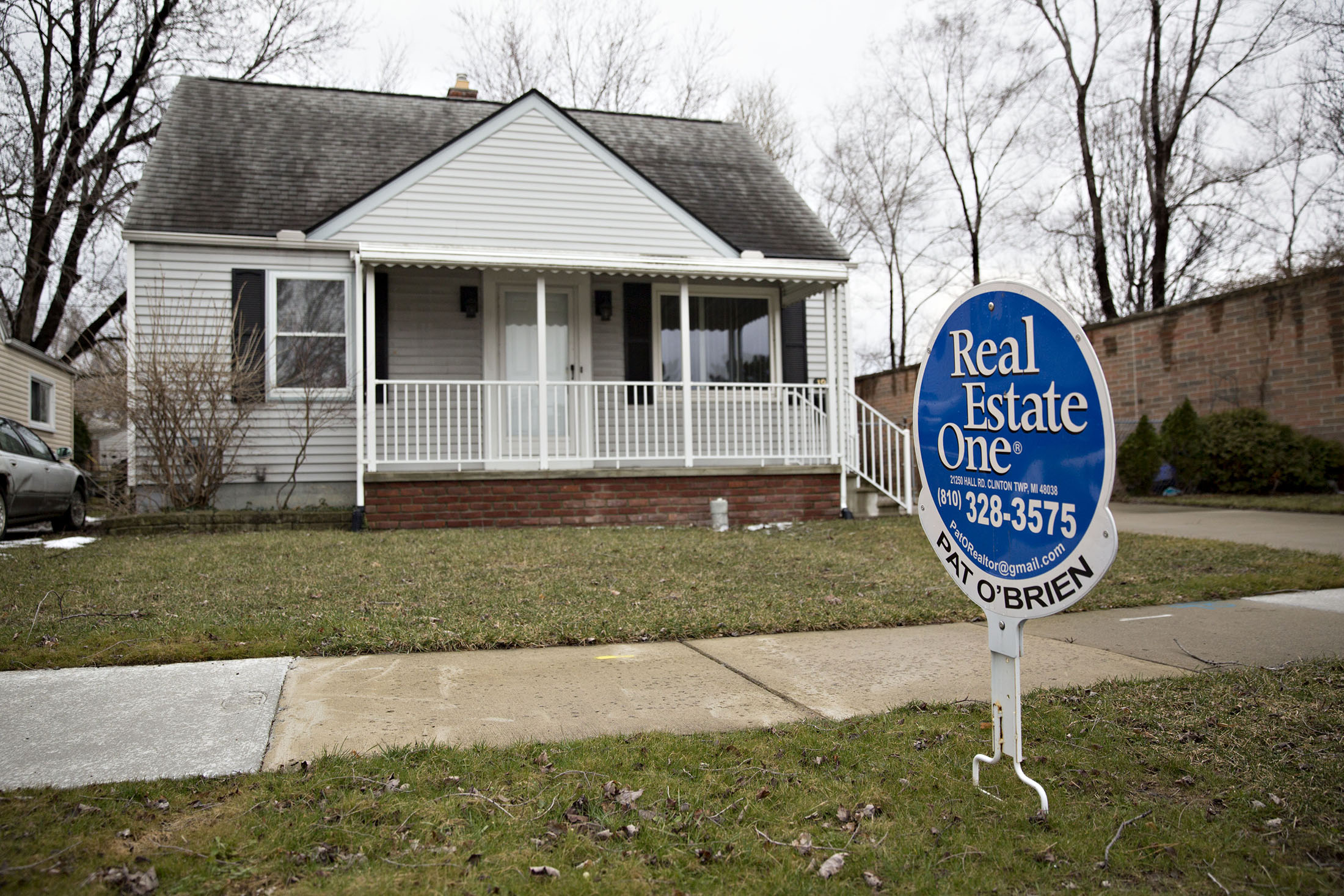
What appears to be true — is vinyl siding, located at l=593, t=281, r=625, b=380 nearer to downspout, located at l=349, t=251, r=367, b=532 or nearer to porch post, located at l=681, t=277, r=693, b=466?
porch post, located at l=681, t=277, r=693, b=466

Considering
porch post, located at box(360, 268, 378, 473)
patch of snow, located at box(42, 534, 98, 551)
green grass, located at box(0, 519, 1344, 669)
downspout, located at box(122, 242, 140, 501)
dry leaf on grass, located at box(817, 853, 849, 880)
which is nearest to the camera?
dry leaf on grass, located at box(817, 853, 849, 880)

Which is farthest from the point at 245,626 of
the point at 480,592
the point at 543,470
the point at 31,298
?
the point at 31,298

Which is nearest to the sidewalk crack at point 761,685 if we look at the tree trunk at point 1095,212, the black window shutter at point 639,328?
the black window shutter at point 639,328

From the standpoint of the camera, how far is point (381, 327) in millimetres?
11398

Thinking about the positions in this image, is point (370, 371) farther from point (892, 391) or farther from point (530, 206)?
point (892, 391)

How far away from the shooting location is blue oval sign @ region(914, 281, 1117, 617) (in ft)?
7.72

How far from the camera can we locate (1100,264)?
76.9 feet

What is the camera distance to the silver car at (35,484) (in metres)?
9.45

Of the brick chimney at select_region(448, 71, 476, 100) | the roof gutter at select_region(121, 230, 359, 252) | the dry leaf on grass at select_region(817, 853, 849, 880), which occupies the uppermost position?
the brick chimney at select_region(448, 71, 476, 100)

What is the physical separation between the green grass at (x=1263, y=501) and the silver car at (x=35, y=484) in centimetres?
1390

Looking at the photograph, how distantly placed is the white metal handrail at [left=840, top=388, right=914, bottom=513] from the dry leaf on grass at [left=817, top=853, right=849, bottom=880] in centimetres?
862

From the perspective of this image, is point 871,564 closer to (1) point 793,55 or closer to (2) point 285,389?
(2) point 285,389

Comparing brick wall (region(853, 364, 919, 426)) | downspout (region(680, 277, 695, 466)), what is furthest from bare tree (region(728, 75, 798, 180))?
downspout (region(680, 277, 695, 466))

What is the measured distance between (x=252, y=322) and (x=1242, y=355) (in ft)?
42.5
